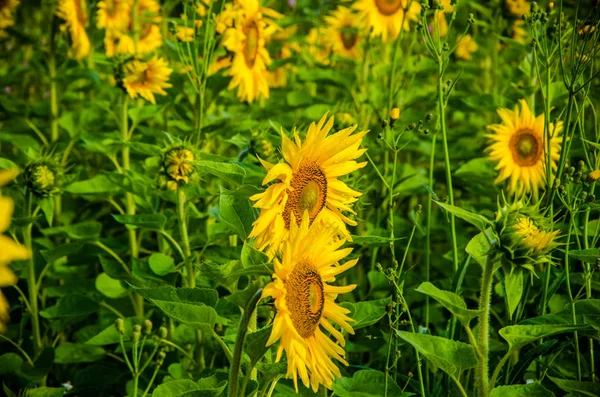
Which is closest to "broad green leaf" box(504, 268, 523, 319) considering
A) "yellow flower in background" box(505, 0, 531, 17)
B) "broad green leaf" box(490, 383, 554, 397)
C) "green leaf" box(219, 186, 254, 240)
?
"broad green leaf" box(490, 383, 554, 397)

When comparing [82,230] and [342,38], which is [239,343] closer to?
[82,230]

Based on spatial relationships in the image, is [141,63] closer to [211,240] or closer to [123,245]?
[123,245]

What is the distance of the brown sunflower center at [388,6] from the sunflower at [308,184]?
1182 millimetres

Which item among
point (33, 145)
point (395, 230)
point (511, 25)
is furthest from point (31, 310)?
point (511, 25)

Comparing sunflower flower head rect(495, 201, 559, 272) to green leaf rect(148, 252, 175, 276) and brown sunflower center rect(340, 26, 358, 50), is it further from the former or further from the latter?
brown sunflower center rect(340, 26, 358, 50)

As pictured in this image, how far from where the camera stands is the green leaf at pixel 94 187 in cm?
163

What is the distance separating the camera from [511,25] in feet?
8.32

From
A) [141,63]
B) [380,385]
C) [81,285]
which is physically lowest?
[81,285]

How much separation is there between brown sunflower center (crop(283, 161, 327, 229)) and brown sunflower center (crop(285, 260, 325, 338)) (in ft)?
0.42

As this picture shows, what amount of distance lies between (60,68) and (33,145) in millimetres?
312

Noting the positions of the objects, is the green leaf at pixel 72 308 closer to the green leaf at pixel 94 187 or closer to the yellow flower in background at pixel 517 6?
the green leaf at pixel 94 187

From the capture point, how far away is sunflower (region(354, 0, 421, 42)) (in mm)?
2133

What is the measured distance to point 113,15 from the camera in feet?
7.57

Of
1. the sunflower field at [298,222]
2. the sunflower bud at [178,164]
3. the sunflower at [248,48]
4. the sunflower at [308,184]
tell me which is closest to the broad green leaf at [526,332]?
the sunflower field at [298,222]
